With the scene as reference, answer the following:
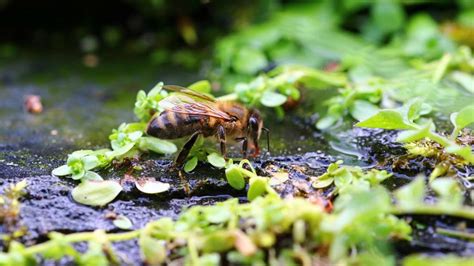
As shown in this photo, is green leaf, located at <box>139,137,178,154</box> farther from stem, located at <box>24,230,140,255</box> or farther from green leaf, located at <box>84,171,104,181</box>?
stem, located at <box>24,230,140,255</box>

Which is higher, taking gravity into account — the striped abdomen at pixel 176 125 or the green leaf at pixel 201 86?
the green leaf at pixel 201 86

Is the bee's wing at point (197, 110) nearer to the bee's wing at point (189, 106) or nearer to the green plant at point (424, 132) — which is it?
the bee's wing at point (189, 106)

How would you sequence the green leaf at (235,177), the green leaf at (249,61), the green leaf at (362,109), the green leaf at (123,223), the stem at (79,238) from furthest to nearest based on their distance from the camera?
the green leaf at (249,61), the green leaf at (362,109), the green leaf at (235,177), the green leaf at (123,223), the stem at (79,238)

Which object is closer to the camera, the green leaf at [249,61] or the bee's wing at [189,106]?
the bee's wing at [189,106]

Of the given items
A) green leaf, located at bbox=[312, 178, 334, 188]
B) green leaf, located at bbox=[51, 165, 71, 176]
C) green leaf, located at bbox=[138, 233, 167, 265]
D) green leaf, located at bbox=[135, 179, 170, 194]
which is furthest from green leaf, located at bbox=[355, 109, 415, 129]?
green leaf, located at bbox=[51, 165, 71, 176]

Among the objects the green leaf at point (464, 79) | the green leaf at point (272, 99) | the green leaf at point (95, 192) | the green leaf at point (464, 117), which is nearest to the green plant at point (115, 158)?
the green leaf at point (95, 192)

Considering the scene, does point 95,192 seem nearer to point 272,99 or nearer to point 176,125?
point 176,125

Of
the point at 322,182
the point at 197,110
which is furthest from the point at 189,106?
the point at 322,182
